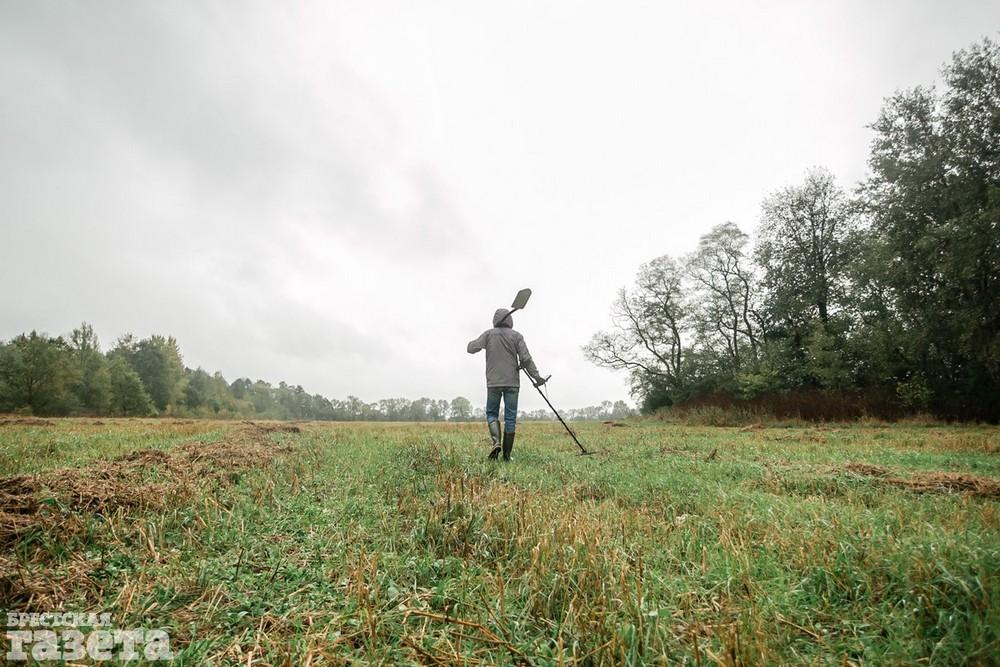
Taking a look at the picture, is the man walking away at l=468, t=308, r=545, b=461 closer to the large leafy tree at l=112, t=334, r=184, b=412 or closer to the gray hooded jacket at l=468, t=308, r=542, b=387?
the gray hooded jacket at l=468, t=308, r=542, b=387

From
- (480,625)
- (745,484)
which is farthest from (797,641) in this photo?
(745,484)

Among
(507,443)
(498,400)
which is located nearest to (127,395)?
(498,400)

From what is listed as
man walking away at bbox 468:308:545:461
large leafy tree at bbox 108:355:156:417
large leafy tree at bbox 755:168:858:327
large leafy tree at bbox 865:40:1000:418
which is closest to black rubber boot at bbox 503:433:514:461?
man walking away at bbox 468:308:545:461

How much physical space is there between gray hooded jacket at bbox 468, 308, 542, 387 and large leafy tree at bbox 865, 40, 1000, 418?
67.4 feet

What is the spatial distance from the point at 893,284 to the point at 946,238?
10.2 ft

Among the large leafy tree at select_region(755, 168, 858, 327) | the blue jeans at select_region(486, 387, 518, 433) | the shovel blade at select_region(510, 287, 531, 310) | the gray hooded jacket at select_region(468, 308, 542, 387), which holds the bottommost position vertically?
the blue jeans at select_region(486, 387, 518, 433)

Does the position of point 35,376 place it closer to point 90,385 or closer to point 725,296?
point 90,385

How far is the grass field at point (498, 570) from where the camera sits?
1.66 m

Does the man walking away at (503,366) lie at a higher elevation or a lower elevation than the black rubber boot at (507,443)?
higher

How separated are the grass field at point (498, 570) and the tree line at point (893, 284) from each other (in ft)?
67.5

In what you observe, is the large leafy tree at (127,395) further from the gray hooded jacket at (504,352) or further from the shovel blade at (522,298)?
the shovel blade at (522,298)

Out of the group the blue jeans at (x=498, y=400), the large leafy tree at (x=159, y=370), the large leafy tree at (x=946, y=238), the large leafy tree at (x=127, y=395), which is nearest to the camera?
the blue jeans at (x=498, y=400)

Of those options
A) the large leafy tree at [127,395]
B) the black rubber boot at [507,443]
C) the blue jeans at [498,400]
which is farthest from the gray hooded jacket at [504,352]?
the large leafy tree at [127,395]

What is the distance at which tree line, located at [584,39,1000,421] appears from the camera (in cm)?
1742
